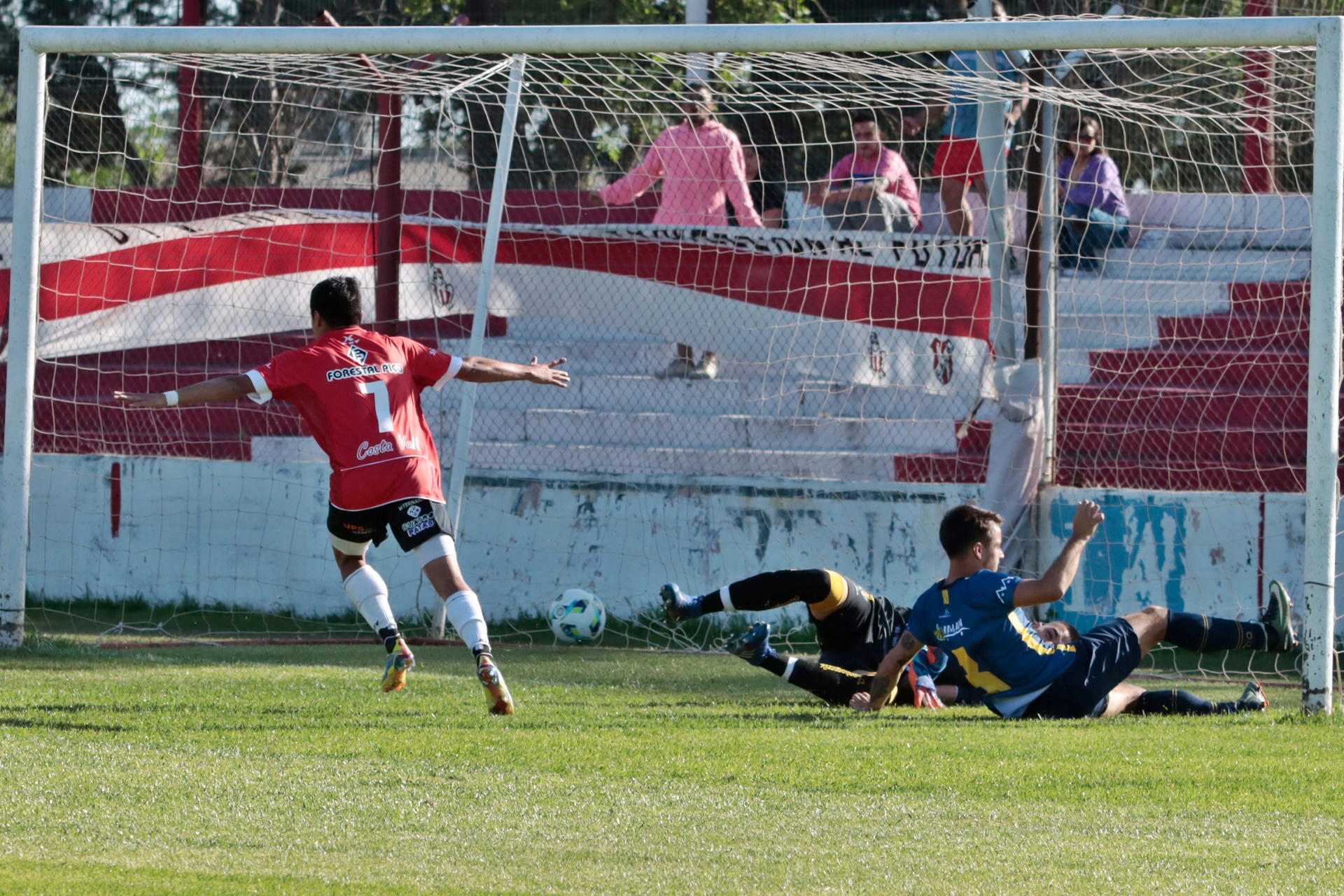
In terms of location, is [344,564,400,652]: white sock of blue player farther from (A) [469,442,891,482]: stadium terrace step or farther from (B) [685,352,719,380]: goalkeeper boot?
(B) [685,352,719,380]: goalkeeper boot

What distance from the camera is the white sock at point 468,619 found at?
228 inches

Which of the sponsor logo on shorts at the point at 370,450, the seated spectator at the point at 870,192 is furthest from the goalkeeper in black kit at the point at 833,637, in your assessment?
the seated spectator at the point at 870,192

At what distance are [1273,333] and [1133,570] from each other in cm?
353

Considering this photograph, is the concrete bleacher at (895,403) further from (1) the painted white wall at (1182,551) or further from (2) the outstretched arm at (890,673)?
(2) the outstretched arm at (890,673)

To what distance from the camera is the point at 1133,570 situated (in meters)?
9.01

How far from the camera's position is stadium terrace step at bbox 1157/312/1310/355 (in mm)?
11602

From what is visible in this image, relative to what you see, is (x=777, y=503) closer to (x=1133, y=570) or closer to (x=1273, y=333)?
Answer: (x=1133, y=570)

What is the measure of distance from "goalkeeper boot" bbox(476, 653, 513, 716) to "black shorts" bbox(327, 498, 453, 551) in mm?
549

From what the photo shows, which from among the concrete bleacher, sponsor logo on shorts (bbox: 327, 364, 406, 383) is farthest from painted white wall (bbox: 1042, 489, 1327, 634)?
sponsor logo on shorts (bbox: 327, 364, 406, 383)

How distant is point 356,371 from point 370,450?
31 cm

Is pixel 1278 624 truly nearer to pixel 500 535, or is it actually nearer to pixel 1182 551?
pixel 1182 551

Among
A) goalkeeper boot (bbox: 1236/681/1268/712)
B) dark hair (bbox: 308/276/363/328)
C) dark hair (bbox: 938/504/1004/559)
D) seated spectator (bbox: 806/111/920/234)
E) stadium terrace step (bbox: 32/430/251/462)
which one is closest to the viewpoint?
dark hair (bbox: 938/504/1004/559)

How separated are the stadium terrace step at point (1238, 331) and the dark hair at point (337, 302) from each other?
7047 mm

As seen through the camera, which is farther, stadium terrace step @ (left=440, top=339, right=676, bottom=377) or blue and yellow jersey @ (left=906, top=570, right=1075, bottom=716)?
stadium terrace step @ (left=440, top=339, right=676, bottom=377)
